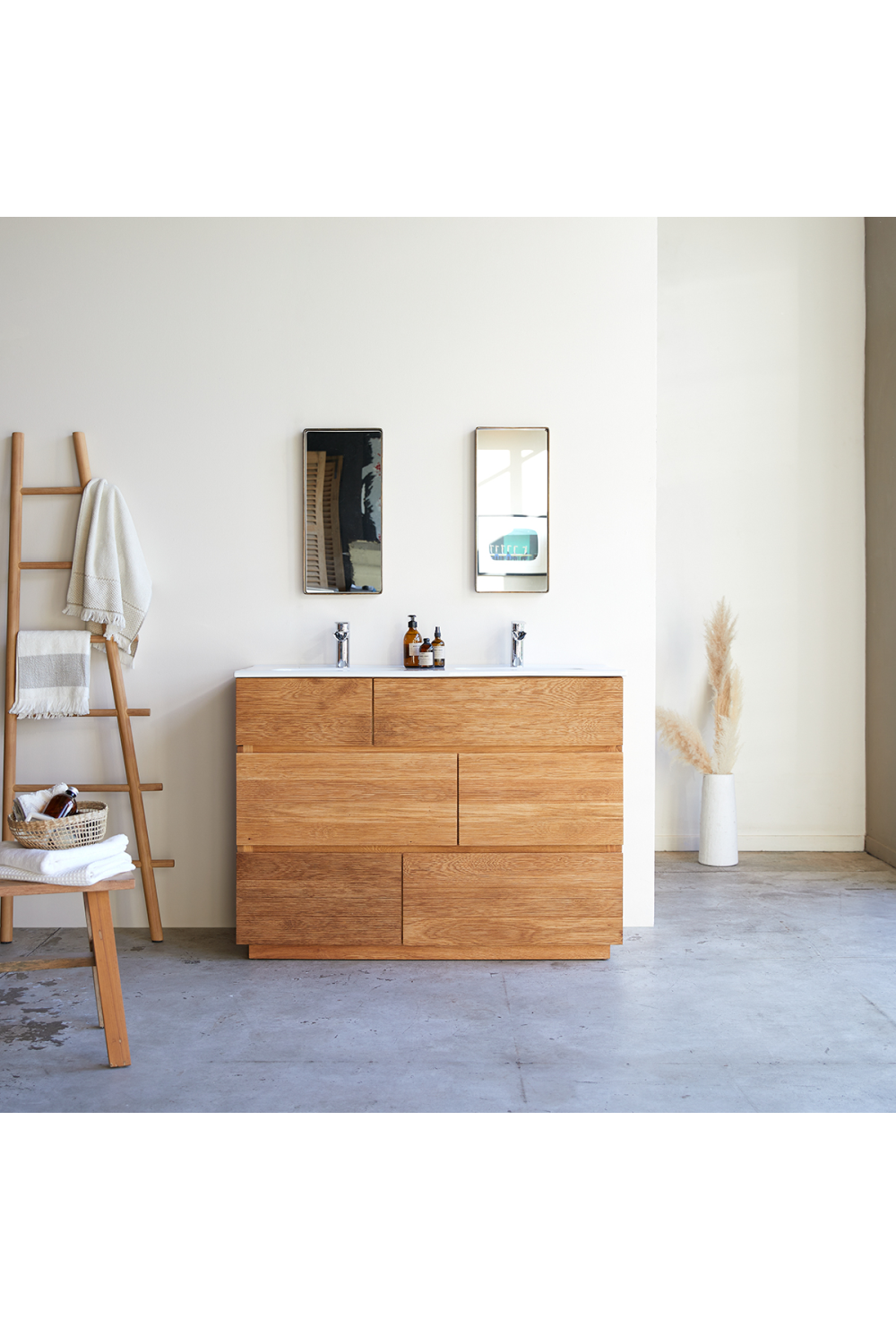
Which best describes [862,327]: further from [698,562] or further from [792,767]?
[792,767]

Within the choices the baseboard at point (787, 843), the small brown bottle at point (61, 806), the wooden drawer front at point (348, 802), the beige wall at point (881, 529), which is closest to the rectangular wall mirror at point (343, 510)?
the wooden drawer front at point (348, 802)

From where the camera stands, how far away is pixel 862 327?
16.1 ft

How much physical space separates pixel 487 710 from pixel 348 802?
22.9 inches

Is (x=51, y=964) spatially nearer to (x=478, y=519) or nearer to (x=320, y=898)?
(x=320, y=898)

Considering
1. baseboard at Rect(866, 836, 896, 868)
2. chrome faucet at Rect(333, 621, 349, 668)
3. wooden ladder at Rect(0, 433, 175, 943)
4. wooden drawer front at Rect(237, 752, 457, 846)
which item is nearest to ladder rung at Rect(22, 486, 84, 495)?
wooden ladder at Rect(0, 433, 175, 943)

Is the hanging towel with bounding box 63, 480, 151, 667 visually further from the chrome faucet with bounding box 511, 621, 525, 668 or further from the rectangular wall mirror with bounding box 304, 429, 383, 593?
the chrome faucet with bounding box 511, 621, 525, 668

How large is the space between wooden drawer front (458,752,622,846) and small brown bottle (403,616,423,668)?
490 mm

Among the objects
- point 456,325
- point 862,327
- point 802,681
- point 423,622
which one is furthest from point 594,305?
point 802,681

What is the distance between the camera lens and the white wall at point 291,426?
3.61 metres

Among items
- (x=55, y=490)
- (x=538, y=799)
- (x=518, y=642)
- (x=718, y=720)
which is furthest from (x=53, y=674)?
(x=718, y=720)

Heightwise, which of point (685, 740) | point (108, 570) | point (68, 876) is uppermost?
point (108, 570)

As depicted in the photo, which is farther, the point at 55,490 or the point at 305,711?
the point at 55,490

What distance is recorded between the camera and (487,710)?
3.28 metres
